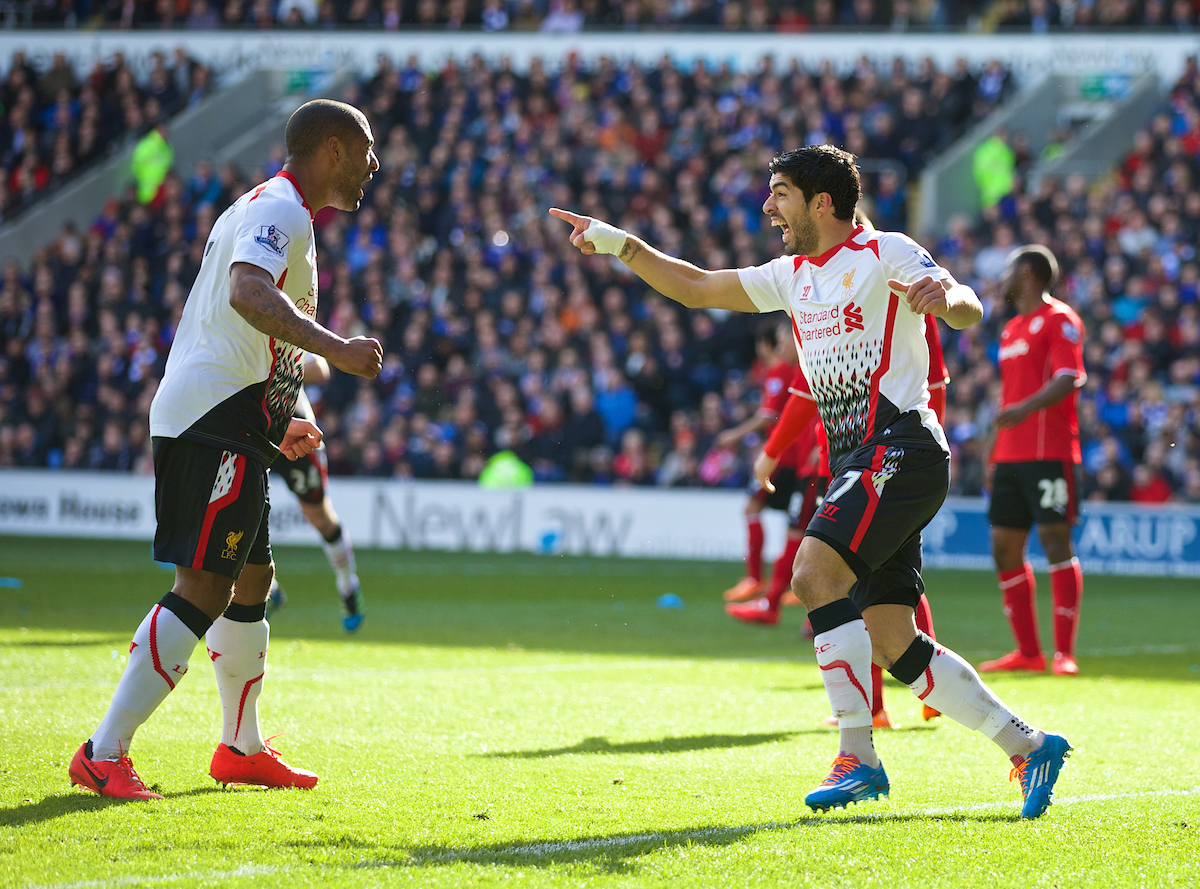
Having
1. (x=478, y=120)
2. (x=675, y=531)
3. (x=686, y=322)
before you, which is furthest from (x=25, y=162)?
(x=675, y=531)

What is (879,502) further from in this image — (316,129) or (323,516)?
(323,516)

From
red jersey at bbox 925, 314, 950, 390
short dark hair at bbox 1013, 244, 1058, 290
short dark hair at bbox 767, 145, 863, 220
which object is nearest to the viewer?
short dark hair at bbox 767, 145, 863, 220

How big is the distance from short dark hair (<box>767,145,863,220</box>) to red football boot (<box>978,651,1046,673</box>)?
13.6ft

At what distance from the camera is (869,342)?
4465 millimetres

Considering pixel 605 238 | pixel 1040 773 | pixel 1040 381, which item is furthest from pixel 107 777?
pixel 1040 381

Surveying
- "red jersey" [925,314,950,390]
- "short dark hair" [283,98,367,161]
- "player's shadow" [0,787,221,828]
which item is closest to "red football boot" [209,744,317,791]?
"player's shadow" [0,787,221,828]

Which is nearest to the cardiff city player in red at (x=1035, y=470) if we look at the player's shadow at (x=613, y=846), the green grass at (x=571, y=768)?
the green grass at (x=571, y=768)

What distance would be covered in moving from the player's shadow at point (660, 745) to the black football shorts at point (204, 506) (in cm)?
141

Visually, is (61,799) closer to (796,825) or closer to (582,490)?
(796,825)

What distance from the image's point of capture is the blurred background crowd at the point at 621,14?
24031 mm

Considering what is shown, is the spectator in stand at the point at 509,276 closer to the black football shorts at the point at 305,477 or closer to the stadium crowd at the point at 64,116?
the stadium crowd at the point at 64,116

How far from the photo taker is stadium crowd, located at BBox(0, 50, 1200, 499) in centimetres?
1834

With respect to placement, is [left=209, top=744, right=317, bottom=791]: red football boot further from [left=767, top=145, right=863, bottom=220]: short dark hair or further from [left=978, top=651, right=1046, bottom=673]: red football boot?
[left=978, top=651, right=1046, bottom=673]: red football boot

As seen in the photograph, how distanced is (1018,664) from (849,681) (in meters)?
3.99
